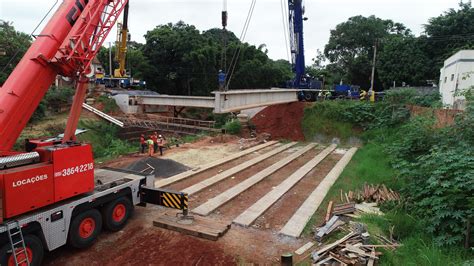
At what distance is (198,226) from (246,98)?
39.8 feet

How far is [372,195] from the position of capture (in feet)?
35.8

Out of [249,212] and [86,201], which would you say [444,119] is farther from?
Answer: [86,201]

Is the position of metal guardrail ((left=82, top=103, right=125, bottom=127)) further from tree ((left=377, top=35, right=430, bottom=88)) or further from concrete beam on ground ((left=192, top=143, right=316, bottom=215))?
tree ((left=377, top=35, right=430, bottom=88))

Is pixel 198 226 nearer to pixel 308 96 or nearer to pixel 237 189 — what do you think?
pixel 237 189

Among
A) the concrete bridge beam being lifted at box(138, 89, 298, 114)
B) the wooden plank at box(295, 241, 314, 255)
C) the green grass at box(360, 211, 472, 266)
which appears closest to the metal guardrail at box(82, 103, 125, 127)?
the concrete bridge beam being lifted at box(138, 89, 298, 114)

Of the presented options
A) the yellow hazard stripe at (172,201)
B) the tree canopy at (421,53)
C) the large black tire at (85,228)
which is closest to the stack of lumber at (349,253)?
the yellow hazard stripe at (172,201)

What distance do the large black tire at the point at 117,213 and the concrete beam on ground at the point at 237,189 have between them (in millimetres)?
Answer: 2077

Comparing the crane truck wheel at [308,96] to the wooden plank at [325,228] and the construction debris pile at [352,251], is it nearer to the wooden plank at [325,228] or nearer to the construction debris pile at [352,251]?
the wooden plank at [325,228]

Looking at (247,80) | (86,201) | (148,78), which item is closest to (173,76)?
(148,78)

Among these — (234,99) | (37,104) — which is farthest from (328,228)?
(234,99)

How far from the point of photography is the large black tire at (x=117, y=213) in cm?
814

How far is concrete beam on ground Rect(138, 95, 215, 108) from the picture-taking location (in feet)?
85.7

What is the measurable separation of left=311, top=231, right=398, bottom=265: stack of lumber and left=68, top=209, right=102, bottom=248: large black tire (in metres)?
5.03

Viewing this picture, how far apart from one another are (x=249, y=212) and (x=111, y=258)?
421 cm
